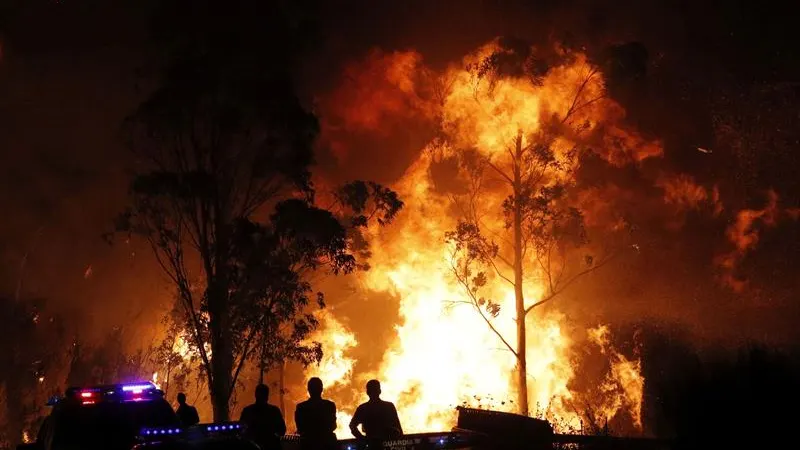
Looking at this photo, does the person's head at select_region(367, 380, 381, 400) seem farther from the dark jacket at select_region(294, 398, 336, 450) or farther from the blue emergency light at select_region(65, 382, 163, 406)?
the blue emergency light at select_region(65, 382, 163, 406)

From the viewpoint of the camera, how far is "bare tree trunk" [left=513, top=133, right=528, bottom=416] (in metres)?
24.2

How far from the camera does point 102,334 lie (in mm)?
39031

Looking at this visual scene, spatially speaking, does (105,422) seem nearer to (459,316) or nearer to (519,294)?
(519,294)

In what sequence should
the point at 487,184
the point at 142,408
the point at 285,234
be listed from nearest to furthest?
the point at 142,408
the point at 285,234
the point at 487,184

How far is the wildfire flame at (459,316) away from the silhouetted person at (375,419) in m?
16.8

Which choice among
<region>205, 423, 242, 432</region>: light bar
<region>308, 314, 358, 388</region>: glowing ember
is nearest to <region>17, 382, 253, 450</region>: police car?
<region>205, 423, 242, 432</region>: light bar

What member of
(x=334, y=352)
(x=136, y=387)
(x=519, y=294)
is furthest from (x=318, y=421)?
(x=334, y=352)

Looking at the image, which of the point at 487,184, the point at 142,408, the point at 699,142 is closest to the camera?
the point at 142,408

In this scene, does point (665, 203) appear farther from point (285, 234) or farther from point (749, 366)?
point (749, 366)

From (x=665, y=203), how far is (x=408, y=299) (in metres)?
11.4

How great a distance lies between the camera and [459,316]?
28.8 m

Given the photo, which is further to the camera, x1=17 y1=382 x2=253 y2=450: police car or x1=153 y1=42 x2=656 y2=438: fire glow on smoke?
x1=153 y1=42 x2=656 y2=438: fire glow on smoke

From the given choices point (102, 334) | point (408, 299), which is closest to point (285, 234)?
point (408, 299)

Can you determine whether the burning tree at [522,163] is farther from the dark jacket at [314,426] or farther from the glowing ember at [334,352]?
the dark jacket at [314,426]
